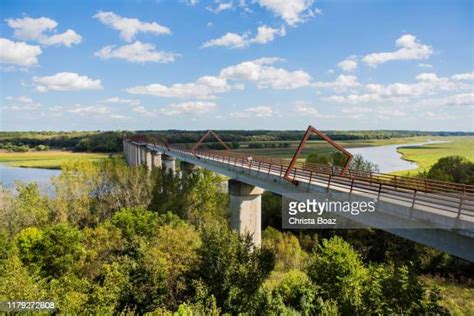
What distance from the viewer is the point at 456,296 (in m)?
34.8

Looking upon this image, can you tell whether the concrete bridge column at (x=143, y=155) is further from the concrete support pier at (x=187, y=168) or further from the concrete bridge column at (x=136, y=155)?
the concrete support pier at (x=187, y=168)

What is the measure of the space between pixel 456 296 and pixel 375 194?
2368 centimetres

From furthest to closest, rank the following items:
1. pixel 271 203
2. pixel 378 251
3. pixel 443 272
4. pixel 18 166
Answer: pixel 18 166 < pixel 271 203 < pixel 378 251 < pixel 443 272

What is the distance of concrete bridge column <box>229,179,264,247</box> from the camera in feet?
123

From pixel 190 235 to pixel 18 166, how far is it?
127708mm

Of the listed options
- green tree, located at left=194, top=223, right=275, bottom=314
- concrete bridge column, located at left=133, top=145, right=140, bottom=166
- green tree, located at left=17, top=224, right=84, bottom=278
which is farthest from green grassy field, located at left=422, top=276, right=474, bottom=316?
concrete bridge column, located at left=133, top=145, right=140, bottom=166

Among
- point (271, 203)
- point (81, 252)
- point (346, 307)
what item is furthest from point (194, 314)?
point (271, 203)

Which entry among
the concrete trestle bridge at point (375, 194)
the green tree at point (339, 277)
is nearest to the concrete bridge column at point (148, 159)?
the concrete trestle bridge at point (375, 194)

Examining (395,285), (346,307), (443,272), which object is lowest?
(443,272)

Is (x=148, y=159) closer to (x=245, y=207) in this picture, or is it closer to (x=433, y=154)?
(x=245, y=207)

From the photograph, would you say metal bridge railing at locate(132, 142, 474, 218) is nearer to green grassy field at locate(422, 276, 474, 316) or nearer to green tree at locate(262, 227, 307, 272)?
green grassy field at locate(422, 276, 474, 316)

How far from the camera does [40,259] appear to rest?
29.5 metres

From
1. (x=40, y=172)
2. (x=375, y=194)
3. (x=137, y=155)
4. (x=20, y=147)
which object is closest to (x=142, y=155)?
(x=137, y=155)

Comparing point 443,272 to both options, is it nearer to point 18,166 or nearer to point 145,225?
point 145,225
